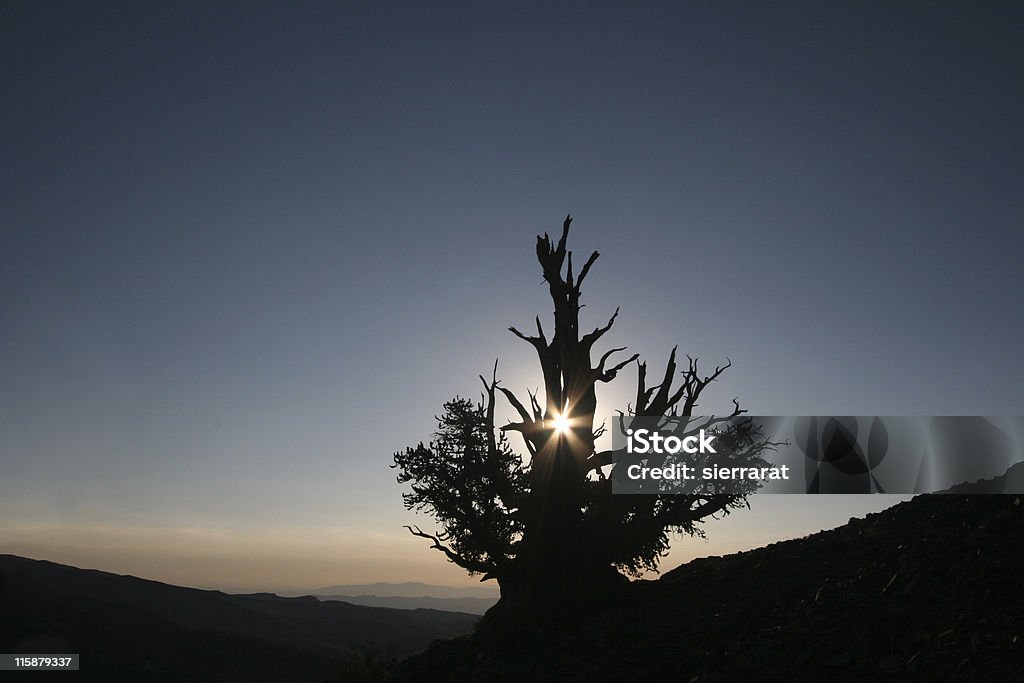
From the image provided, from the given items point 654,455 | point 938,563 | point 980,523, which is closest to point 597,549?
point 654,455

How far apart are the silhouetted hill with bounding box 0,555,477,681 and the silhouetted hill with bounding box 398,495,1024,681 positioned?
602 cm

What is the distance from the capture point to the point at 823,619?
16.5m

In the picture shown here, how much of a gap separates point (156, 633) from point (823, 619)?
155 feet

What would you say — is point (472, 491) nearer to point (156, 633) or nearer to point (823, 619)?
point (823, 619)

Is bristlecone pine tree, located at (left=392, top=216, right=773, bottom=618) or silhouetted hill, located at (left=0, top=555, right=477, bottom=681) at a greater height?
bristlecone pine tree, located at (left=392, top=216, right=773, bottom=618)

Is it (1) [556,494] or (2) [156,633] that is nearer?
(1) [556,494]

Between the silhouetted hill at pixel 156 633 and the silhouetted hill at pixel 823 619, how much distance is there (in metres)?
6.02

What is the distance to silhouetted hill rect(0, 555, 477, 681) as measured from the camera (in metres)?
43.2

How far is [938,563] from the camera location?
18297mm

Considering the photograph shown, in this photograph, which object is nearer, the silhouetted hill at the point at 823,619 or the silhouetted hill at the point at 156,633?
the silhouetted hill at the point at 823,619

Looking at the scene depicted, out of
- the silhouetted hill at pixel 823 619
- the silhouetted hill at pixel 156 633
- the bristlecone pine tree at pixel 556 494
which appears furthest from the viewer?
the silhouetted hill at pixel 156 633

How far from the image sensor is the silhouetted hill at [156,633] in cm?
4319

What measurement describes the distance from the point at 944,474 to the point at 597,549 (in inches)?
552

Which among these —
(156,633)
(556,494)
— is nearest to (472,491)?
(556,494)
